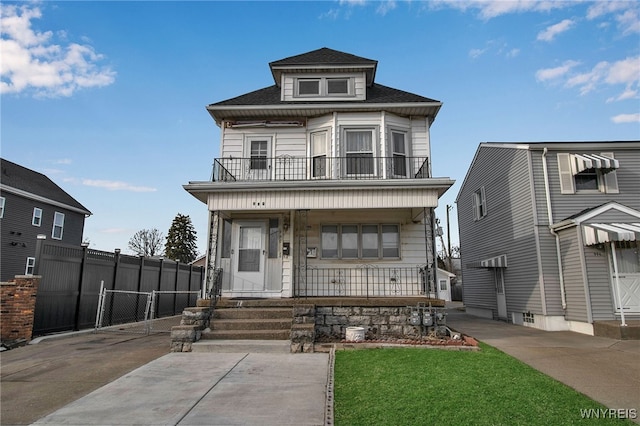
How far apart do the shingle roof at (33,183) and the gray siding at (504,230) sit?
75.5ft

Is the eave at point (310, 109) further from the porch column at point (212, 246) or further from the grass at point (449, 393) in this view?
the grass at point (449, 393)

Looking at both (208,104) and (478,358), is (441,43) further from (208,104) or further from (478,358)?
(478,358)

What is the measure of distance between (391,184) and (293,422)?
651 cm

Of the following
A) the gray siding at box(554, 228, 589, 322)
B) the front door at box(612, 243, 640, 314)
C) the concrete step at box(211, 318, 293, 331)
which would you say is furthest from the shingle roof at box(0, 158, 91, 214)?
the front door at box(612, 243, 640, 314)

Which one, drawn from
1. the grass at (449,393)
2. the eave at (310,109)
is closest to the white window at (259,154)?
the eave at (310,109)

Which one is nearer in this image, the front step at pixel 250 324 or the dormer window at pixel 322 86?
the front step at pixel 250 324

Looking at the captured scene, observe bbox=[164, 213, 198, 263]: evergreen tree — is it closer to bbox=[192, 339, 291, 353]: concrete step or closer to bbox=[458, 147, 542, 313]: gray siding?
bbox=[458, 147, 542, 313]: gray siding

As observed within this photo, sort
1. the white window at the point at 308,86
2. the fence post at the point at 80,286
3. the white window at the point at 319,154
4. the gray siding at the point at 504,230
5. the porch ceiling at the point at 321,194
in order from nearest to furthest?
the porch ceiling at the point at 321,194, the fence post at the point at 80,286, the white window at the point at 319,154, the white window at the point at 308,86, the gray siding at the point at 504,230

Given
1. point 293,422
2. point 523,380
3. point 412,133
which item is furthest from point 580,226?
point 293,422

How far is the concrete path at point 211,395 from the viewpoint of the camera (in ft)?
13.3

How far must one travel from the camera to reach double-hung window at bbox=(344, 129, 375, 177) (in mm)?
10703

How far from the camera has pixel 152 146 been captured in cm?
1474

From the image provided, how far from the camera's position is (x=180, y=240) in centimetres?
4078

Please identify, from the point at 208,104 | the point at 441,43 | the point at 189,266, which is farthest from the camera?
the point at 189,266
